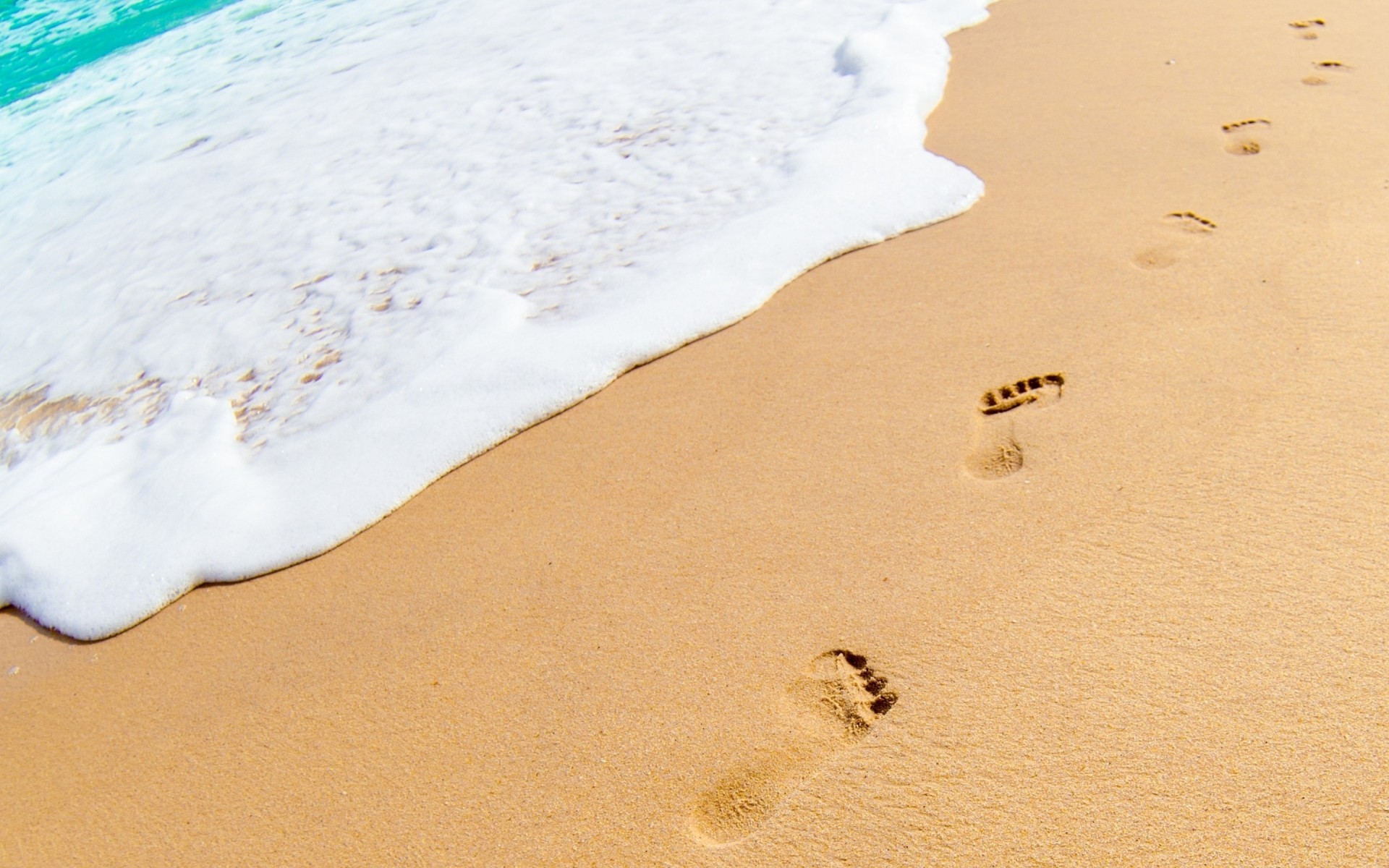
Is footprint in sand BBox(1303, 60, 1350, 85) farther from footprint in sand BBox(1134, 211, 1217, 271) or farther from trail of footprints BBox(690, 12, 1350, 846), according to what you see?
trail of footprints BBox(690, 12, 1350, 846)

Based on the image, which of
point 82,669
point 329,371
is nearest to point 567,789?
point 82,669

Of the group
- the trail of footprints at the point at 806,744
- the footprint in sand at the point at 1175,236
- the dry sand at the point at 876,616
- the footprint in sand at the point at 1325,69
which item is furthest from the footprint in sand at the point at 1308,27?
the trail of footprints at the point at 806,744

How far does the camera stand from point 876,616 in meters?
1.92

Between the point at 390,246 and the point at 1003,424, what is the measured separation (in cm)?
277

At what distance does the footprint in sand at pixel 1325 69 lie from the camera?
357 cm

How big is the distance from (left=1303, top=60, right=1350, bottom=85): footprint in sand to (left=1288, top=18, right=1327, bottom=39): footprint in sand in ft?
1.00

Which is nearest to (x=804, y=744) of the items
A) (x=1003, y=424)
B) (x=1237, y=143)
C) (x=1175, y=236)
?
(x=1003, y=424)

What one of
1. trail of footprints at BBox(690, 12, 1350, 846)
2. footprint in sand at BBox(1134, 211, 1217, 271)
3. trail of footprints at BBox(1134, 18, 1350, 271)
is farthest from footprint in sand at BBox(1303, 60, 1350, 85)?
trail of footprints at BBox(690, 12, 1350, 846)

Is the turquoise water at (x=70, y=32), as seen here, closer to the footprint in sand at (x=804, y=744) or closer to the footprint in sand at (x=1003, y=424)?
the footprint in sand at (x=1003, y=424)

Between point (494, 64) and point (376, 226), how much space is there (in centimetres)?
202

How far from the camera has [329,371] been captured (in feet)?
10.9

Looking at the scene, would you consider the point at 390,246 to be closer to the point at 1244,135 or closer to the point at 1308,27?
the point at 1244,135

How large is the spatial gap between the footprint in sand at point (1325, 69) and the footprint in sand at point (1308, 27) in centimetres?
30

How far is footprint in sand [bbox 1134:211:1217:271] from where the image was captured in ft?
9.17
